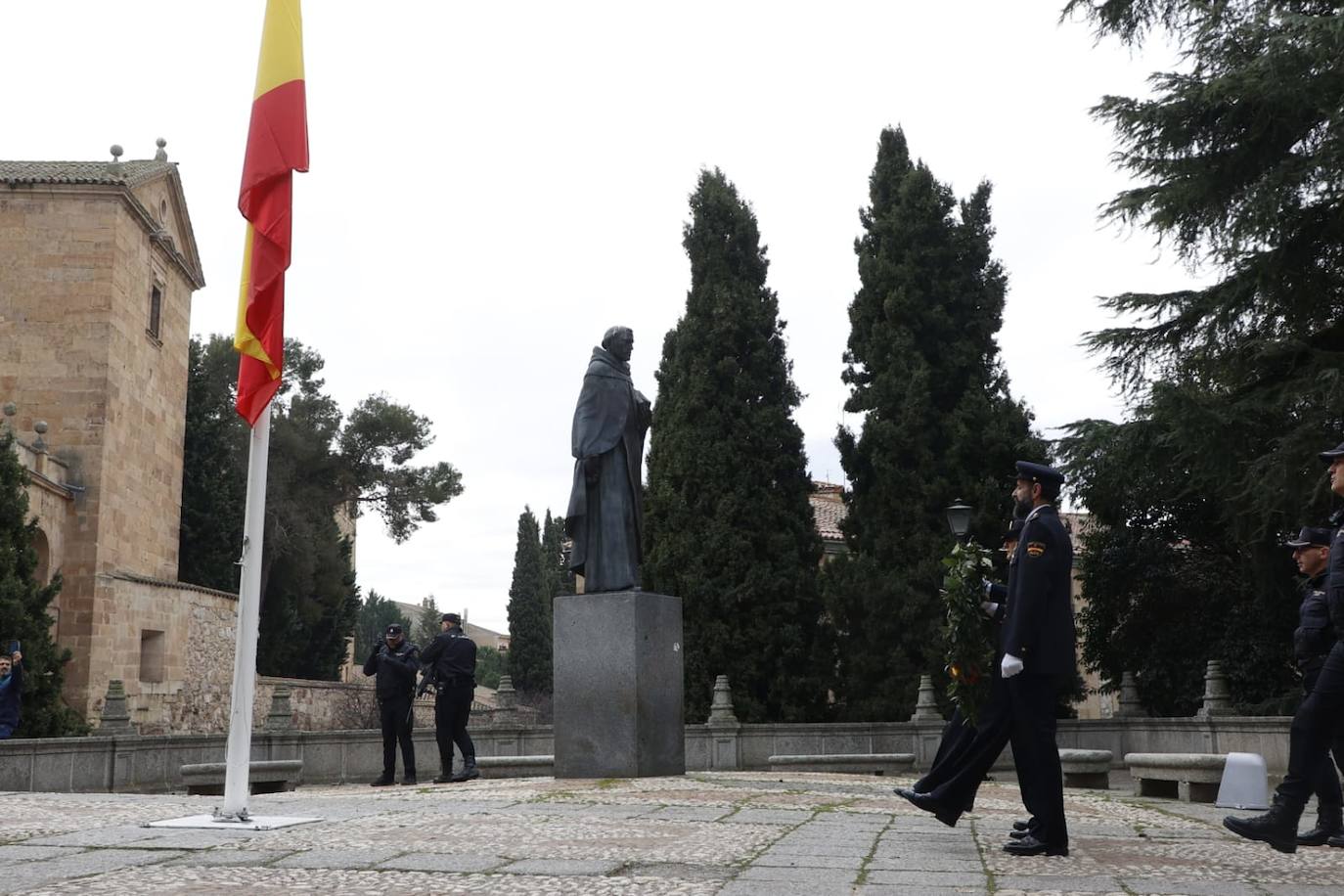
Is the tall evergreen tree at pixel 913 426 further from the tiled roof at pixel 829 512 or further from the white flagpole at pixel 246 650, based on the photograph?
the white flagpole at pixel 246 650

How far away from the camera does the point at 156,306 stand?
96.6 feet

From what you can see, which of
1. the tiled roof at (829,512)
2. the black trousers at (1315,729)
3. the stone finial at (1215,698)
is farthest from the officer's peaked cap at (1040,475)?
the tiled roof at (829,512)

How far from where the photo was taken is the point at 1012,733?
18.6 feet

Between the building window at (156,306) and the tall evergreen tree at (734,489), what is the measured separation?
1171 centimetres

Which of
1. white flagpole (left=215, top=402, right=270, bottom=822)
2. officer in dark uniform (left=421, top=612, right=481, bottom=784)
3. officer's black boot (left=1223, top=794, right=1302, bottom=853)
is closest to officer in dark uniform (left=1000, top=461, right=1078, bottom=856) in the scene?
officer's black boot (left=1223, top=794, right=1302, bottom=853)

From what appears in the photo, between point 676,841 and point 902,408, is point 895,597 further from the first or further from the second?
point 676,841

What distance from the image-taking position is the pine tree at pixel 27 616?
18703 mm

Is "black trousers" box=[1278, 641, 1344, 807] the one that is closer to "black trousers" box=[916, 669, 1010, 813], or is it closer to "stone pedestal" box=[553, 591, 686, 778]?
"black trousers" box=[916, 669, 1010, 813]

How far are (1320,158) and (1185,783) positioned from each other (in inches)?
287

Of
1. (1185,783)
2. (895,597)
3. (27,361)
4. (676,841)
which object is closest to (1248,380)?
(1185,783)

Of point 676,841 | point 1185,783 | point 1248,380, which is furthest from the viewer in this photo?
point 1248,380

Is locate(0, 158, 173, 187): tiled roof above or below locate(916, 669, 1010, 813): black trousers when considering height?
above

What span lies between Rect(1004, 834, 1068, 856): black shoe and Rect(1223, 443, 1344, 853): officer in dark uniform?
2.20ft

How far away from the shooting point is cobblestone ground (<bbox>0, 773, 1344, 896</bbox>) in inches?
171
